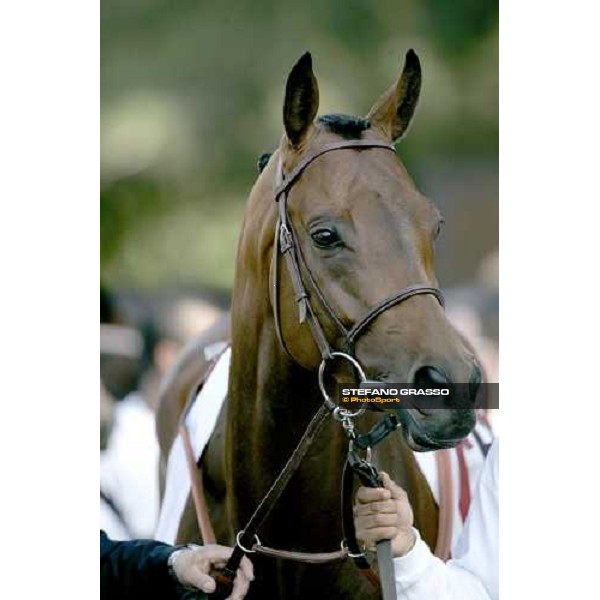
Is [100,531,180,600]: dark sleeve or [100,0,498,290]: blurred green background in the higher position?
[100,0,498,290]: blurred green background

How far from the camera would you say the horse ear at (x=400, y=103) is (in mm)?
1762

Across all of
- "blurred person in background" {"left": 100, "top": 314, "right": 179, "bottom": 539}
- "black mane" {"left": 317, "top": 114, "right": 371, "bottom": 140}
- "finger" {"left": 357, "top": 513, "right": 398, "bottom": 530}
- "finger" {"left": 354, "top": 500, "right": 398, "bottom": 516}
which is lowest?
"finger" {"left": 357, "top": 513, "right": 398, "bottom": 530}

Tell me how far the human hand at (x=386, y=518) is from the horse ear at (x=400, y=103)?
0.64 meters

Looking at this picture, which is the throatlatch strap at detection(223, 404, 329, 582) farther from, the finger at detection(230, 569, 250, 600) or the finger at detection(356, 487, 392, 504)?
the finger at detection(356, 487, 392, 504)

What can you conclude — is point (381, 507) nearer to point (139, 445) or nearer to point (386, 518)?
→ point (386, 518)

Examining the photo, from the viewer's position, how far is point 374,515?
156cm

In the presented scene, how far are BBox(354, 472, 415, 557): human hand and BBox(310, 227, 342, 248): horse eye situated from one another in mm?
403

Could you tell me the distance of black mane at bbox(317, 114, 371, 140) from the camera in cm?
168

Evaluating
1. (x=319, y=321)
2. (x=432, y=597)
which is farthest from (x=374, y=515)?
(x=319, y=321)

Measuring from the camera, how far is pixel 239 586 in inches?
70.6

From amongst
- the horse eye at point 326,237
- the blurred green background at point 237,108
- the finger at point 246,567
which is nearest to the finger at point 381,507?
the finger at point 246,567

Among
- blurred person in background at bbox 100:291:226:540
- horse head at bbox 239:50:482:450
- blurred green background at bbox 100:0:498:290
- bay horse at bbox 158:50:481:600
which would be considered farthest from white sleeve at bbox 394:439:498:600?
blurred person in background at bbox 100:291:226:540

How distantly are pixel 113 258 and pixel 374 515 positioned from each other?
2.81 ft

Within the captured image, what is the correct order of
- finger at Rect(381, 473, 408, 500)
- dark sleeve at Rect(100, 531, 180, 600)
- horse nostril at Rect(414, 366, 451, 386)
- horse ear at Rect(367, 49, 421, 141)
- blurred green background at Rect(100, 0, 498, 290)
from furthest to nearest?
blurred green background at Rect(100, 0, 498, 290) → dark sleeve at Rect(100, 531, 180, 600) → horse ear at Rect(367, 49, 421, 141) → finger at Rect(381, 473, 408, 500) → horse nostril at Rect(414, 366, 451, 386)
